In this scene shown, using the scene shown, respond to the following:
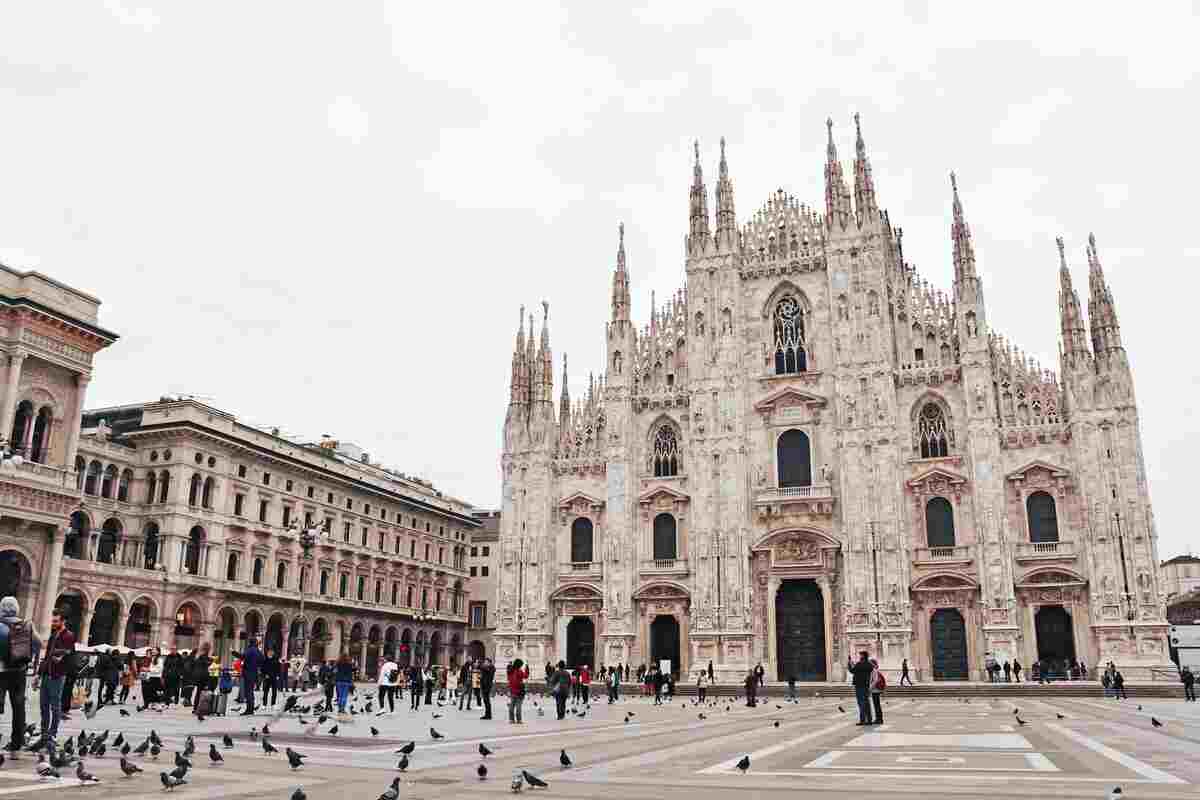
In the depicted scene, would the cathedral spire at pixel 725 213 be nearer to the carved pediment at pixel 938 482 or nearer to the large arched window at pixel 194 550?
the carved pediment at pixel 938 482

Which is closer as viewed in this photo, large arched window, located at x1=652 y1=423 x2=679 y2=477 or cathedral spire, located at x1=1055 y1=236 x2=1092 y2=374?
cathedral spire, located at x1=1055 y1=236 x2=1092 y2=374

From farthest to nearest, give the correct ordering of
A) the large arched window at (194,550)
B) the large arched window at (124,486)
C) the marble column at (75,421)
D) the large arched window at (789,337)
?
the large arched window at (194,550)
the large arched window at (124,486)
the large arched window at (789,337)
the marble column at (75,421)

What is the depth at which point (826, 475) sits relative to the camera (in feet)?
141

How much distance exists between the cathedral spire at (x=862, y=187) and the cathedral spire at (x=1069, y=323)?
8044mm

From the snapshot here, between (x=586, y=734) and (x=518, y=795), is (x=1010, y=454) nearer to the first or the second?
(x=586, y=734)

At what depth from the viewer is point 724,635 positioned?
42219mm

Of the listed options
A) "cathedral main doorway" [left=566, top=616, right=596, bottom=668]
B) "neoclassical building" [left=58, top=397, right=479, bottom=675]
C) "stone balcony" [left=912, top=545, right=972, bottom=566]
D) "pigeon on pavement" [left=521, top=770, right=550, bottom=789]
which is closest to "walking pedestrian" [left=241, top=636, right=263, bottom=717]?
"pigeon on pavement" [left=521, top=770, right=550, bottom=789]

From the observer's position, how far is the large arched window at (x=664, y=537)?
45156 mm

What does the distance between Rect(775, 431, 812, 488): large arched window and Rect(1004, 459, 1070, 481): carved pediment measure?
831 cm

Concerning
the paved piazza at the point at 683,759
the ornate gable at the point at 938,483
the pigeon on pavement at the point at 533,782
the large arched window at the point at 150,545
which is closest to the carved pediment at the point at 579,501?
the ornate gable at the point at 938,483

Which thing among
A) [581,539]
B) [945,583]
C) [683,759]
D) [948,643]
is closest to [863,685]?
[683,759]

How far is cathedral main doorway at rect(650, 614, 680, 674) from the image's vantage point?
4406cm

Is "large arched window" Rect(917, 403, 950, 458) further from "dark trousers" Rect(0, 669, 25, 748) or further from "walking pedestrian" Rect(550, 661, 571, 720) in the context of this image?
"dark trousers" Rect(0, 669, 25, 748)

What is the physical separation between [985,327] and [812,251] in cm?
870
